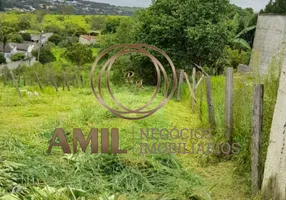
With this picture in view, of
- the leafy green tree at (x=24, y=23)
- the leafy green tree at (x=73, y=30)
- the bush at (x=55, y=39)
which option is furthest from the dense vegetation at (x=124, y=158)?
the leafy green tree at (x=73, y=30)

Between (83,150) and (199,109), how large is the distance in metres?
2.35

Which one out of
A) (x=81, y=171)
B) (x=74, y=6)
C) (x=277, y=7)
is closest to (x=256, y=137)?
(x=81, y=171)

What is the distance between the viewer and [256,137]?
127 inches

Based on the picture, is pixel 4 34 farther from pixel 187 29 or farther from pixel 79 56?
pixel 187 29

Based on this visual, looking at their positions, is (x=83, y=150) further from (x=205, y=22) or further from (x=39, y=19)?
(x=39, y=19)

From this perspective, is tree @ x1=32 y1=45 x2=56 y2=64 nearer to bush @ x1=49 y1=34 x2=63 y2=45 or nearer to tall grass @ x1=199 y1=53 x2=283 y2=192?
bush @ x1=49 y1=34 x2=63 y2=45

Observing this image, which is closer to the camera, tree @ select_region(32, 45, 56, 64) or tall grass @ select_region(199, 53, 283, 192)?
tall grass @ select_region(199, 53, 283, 192)

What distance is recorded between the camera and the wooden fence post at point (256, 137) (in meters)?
3.17

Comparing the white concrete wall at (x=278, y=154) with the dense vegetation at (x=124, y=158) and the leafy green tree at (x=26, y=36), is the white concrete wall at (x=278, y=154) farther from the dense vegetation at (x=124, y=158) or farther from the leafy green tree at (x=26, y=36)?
the leafy green tree at (x=26, y=36)

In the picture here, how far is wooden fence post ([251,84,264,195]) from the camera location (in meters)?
3.17

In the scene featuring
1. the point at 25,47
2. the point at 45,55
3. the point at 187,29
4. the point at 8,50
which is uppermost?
the point at 187,29

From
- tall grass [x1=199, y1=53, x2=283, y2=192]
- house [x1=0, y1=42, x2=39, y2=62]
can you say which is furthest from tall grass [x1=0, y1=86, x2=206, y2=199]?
house [x1=0, y1=42, x2=39, y2=62]

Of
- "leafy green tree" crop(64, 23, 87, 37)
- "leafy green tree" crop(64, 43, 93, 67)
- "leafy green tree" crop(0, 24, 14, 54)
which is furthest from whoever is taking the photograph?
"leafy green tree" crop(64, 23, 87, 37)

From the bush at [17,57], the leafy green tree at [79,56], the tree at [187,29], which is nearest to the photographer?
the tree at [187,29]
